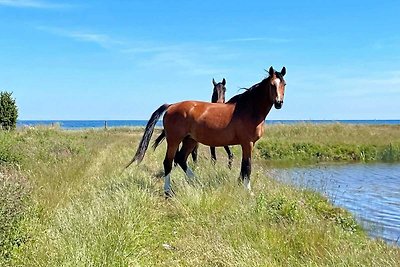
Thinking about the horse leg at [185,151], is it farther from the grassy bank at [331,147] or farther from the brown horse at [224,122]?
the grassy bank at [331,147]

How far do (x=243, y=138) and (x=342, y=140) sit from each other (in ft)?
61.6

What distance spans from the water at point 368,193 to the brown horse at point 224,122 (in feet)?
5.24

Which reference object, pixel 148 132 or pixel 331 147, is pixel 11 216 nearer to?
pixel 148 132

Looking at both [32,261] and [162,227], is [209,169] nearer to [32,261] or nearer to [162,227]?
[162,227]

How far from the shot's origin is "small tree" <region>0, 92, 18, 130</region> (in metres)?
28.7

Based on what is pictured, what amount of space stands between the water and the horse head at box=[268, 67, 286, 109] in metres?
2.15

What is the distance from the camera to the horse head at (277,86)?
757cm

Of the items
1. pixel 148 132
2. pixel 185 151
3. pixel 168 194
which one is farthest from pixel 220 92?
pixel 168 194

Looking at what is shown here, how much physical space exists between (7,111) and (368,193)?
23.6m

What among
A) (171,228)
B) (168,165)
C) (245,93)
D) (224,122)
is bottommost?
(171,228)

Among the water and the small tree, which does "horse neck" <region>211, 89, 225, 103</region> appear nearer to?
the water

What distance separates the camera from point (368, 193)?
1157 centimetres

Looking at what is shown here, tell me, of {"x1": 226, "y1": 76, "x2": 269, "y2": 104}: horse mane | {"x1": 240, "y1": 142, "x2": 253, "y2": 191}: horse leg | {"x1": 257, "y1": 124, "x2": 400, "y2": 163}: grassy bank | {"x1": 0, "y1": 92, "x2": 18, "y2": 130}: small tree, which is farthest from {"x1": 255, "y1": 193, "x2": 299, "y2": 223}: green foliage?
{"x1": 0, "y1": 92, "x2": 18, "y2": 130}: small tree

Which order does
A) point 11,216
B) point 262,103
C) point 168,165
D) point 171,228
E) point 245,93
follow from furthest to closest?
point 245,93, point 168,165, point 262,103, point 171,228, point 11,216
